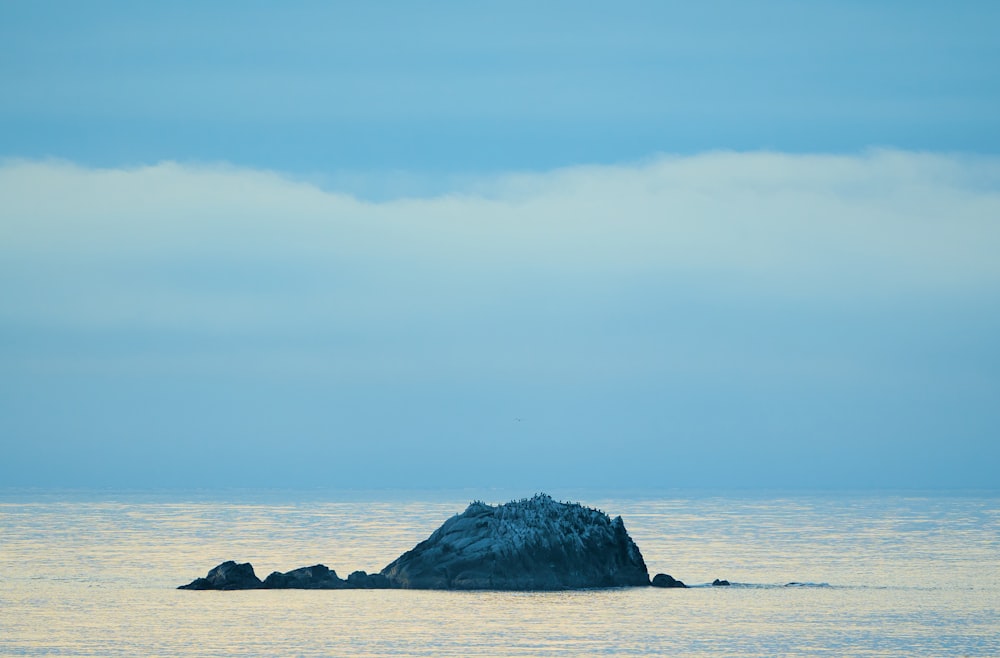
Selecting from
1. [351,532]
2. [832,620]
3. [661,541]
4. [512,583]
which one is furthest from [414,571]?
[351,532]

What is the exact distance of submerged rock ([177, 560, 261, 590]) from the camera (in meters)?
77.2

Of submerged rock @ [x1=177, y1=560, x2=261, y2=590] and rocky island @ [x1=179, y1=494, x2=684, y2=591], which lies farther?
submerged rock @ [x1=177, y1=560, x2=261, y2=590]

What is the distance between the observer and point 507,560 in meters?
76.6

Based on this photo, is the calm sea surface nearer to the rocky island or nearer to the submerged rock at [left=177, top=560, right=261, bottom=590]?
the submerged rock at [left=177, top=560, right=261, bottom=590]

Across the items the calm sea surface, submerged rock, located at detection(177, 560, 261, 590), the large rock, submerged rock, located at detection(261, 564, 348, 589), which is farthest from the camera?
submerged rock, located at detection(261, 564, 348, 589)

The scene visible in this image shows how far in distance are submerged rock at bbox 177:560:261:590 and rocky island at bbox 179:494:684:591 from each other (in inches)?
1.9

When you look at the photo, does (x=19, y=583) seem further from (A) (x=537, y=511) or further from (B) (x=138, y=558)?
(A) (x=537, y=511)

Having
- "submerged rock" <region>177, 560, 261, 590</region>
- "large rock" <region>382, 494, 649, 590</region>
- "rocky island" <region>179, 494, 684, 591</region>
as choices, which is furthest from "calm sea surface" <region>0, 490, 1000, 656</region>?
"large rock" <region>382, 494, 649, 590</region>

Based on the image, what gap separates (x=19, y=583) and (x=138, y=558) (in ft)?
62.8

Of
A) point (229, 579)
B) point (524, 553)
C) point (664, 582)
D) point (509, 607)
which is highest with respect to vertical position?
point (524, 553)

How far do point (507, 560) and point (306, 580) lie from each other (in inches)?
394

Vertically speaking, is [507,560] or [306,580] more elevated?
[507,560]

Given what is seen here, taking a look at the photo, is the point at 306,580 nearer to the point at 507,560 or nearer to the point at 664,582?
the point at 507,560

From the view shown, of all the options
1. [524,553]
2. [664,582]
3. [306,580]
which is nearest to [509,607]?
[524,553]
